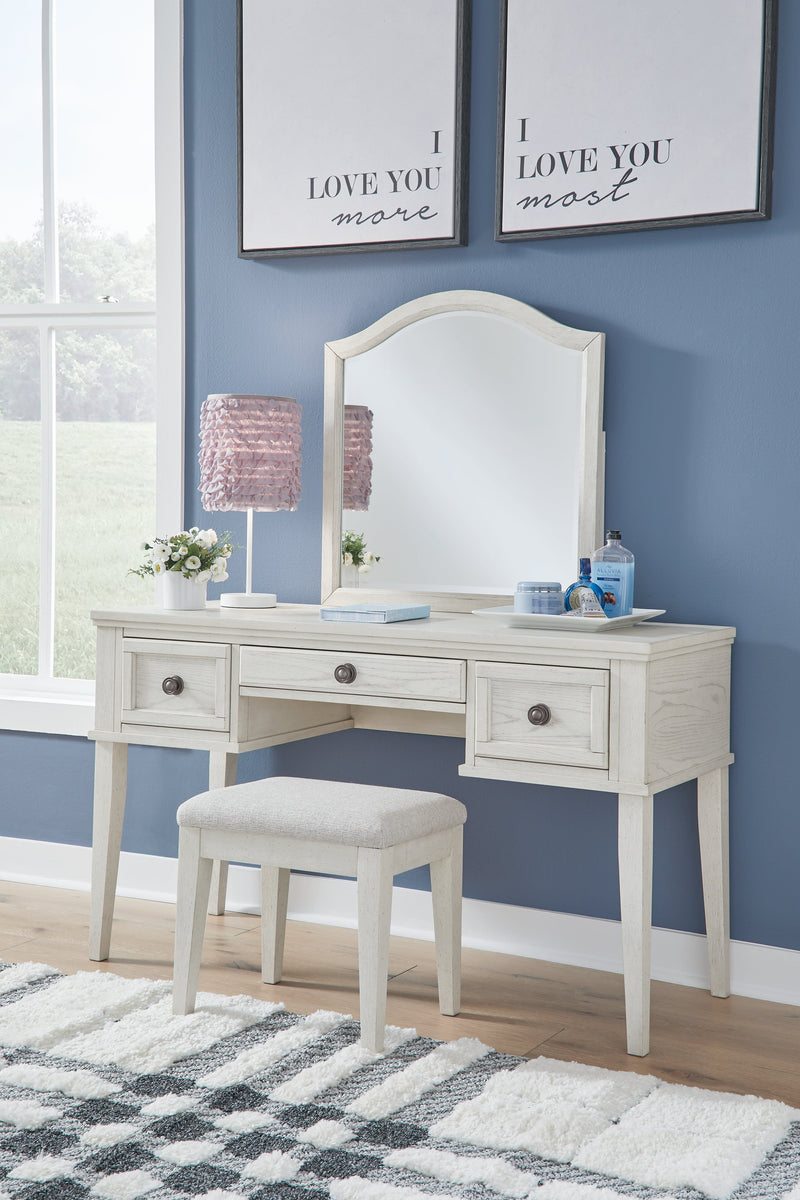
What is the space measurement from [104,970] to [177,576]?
860mm

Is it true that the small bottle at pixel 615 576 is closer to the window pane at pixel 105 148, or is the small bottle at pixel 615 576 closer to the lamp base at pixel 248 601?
the lamp base at pixel 248 601

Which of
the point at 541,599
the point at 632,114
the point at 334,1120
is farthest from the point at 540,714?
the point at 632,114

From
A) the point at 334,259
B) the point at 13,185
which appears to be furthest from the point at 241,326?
the point at 13,185

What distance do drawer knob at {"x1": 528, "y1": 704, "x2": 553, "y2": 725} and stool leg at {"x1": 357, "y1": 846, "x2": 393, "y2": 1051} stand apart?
36cm

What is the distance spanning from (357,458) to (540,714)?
3.12 feet

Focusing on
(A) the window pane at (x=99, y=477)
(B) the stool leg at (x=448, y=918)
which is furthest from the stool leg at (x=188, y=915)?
(A) the window pane at (x=99, y=477)

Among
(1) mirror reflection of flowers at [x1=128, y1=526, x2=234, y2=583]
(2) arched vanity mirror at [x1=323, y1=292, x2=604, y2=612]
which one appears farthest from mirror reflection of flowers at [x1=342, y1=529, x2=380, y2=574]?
(1) mirror reflection of flowers at [x1=128, y1=526, x2=234, y2=583]

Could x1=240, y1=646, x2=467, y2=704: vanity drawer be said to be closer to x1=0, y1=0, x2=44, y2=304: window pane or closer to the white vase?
the white vase

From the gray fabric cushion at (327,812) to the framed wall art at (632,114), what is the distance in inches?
50.8

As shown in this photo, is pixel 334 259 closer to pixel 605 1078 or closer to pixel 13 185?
pixel 13 185

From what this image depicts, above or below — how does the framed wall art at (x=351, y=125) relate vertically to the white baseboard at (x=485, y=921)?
above

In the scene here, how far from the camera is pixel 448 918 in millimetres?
2445

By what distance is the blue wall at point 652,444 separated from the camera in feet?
8.54

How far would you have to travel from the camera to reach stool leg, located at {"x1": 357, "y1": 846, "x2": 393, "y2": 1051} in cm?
219
